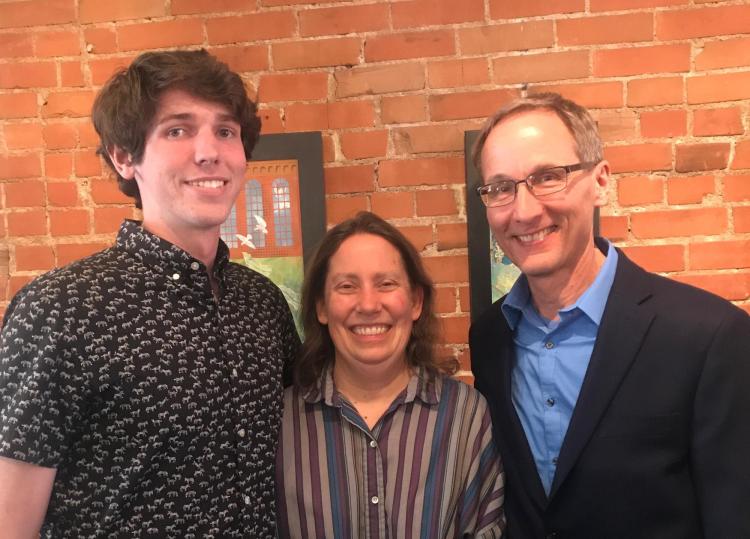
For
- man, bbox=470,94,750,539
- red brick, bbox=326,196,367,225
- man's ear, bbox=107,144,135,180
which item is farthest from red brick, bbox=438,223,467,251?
man's ear, bbox=107,144,135,180

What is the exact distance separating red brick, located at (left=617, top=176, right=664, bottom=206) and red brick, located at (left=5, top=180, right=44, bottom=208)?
6.90 feet

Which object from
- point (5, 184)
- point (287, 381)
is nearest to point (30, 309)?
point (287, 381)

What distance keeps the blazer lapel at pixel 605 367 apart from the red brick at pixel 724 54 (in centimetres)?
109

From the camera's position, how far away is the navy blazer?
1.27 metres

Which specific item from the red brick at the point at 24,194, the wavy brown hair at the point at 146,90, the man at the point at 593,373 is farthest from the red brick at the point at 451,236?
the red brick at the point at 24,194

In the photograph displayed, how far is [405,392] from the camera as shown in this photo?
1.61m

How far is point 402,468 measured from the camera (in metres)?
1.50

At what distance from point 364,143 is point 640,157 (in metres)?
0.96

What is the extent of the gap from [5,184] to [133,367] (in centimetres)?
145

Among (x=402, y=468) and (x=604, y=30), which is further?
(x=604, y=30)

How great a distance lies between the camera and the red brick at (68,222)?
7.29 ft

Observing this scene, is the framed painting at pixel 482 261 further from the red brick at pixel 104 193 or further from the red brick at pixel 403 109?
the red brick at pixel 104 193

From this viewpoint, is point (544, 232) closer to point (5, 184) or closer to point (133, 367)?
point (133, 367)

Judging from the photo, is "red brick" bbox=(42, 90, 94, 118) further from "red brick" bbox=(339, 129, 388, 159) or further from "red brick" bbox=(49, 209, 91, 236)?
"red brick" bbox=(339, 129, 388, 159)
